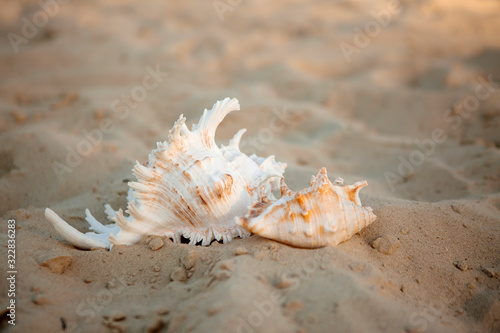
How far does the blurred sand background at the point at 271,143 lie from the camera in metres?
1.92

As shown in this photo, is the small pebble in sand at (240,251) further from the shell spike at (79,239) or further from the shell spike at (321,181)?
the shell spike at (79,239)

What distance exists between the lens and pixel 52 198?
3.42 meters

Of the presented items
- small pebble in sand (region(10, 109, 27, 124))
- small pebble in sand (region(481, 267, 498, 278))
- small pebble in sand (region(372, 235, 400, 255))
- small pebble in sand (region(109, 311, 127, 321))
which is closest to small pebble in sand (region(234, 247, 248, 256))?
small pebble in sand (region(109, 311, 127, 321))

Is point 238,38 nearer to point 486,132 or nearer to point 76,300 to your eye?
point 486,132

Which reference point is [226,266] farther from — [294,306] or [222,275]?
[294,306]

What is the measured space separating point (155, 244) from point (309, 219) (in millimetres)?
1083

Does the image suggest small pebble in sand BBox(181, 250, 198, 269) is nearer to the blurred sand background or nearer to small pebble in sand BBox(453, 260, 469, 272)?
the blurred sand background

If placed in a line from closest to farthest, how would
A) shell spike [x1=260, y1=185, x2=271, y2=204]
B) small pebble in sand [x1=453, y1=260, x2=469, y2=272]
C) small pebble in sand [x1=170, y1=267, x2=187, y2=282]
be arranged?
1. small pebble in sand [x1=170, y1=267, x2=187, y2=282]
2. small pebble in sand [x1=453, y1=260, x2=469, y2=272]
3. shell spike [x1=260, y1=185, x2=271, y2=204]

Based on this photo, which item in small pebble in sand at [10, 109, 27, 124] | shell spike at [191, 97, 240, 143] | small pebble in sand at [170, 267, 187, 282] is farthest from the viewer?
small pebble in sand at [10, 109, 27, 124]

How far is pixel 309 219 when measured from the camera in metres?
2.17

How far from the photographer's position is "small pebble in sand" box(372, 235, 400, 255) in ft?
7.70

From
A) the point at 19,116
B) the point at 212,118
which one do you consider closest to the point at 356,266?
the point at 212,118

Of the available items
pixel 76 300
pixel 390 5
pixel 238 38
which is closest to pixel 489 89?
pixel 390 5

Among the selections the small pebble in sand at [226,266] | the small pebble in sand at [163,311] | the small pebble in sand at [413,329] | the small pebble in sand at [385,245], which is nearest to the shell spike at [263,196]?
the small pebble in sand at [226,266]
